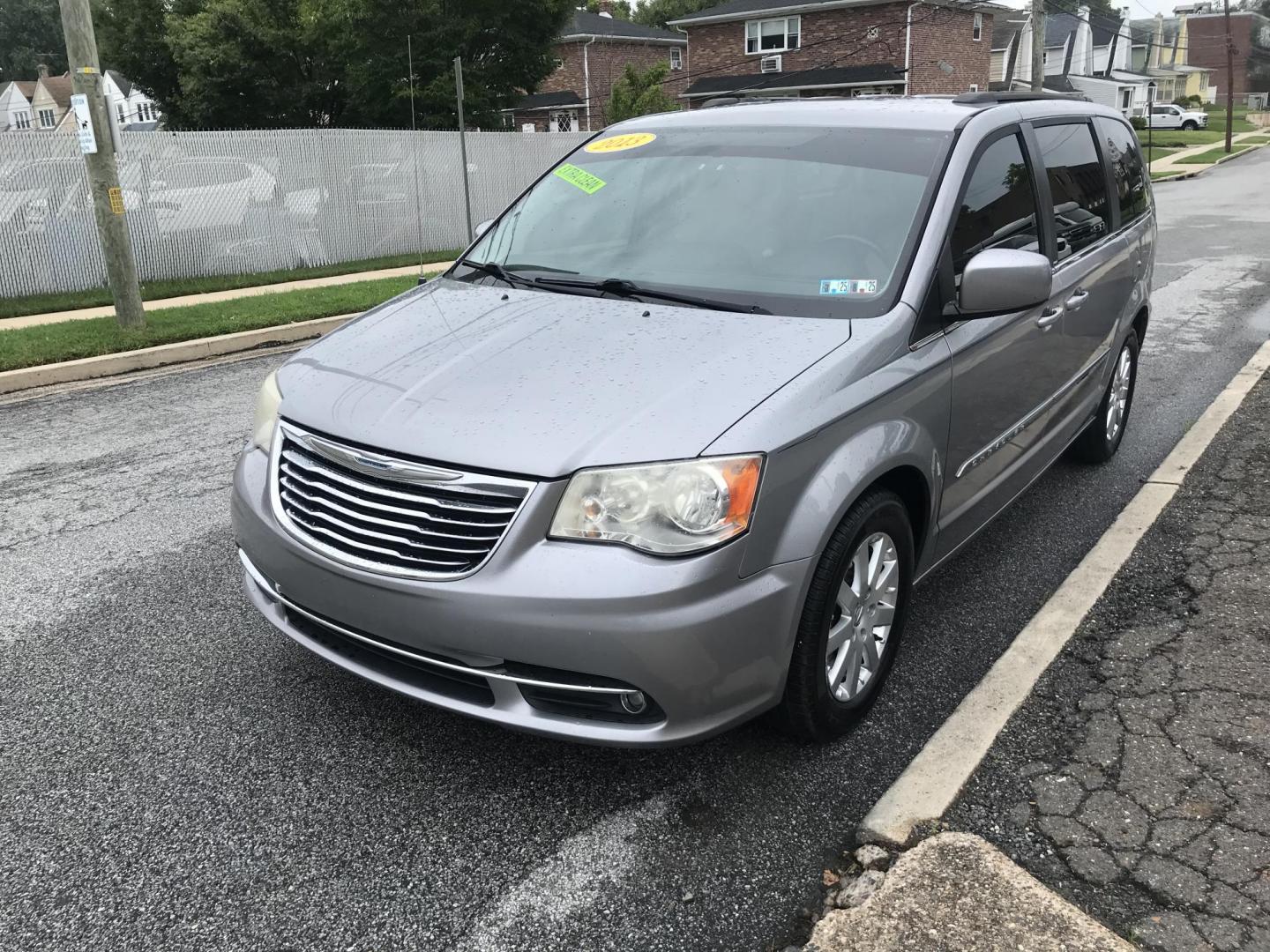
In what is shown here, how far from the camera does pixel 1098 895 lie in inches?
97.3

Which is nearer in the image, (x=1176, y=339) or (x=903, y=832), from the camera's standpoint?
(x=903, y=832)

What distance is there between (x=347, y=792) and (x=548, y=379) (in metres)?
1.28

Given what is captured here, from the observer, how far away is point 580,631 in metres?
2.47

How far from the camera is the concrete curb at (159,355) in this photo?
837 cm

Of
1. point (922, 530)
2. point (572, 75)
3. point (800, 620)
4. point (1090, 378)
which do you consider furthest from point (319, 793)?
point (572, 75)

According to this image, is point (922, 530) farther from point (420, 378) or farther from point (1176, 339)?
point (1176, 339)

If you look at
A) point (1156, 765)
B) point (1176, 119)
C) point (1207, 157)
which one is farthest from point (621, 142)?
point (1176, 119)

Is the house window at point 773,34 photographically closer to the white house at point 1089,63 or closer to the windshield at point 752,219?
the white house at point 1089,63

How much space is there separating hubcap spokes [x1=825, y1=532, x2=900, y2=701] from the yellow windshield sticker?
2.06m

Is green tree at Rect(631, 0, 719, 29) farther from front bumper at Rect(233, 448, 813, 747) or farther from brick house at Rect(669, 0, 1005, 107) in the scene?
front bumper at Rect(233, 448, 813, 747)

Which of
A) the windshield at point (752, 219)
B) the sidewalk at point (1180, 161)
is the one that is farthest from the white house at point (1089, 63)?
the windshield at point (752, 219)

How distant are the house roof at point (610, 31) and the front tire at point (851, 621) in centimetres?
4494

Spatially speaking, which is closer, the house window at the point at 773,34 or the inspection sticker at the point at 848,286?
the inspection sticker at the point at 848,286

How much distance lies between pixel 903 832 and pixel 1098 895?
47 cm
